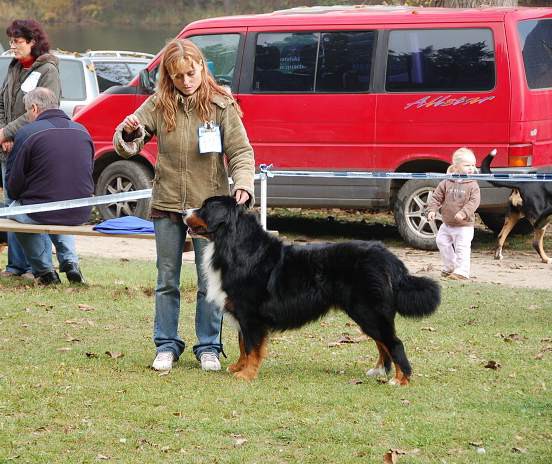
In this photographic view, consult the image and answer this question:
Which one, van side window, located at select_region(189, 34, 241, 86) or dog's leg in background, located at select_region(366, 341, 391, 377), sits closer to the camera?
dog's leg in background, located at select_region(366, 341, 391, 377)

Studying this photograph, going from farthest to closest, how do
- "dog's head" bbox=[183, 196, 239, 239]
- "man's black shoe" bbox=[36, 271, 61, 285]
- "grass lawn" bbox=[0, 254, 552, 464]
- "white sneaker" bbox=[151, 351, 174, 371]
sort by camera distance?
"man's black shoe" bbox=[36, 271, 61, 285] < "white sneaker" bbox=[151, 351, 174, 371] < "dog's head" bbox=[183, 196, 239, 239] < "grass lawn" bbox=[0, 254, 552, 464]

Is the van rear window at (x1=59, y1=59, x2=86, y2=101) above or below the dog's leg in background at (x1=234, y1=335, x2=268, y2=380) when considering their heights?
above

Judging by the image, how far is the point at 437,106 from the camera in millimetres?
11648

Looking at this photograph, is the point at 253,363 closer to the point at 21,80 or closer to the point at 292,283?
the point at 292,283

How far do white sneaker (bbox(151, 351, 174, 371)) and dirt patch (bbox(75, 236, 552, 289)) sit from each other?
453 centimetres

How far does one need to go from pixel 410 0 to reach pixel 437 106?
801cm

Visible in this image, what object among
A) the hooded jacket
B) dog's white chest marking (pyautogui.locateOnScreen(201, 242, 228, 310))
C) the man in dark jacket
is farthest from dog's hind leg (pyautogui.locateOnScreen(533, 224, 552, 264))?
dog's white chest marking (pyautogui.locateOnScreen(201, 242, 228, 310))

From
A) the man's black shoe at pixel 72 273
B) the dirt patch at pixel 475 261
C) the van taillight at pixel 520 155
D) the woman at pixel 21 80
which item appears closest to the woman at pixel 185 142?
the man's black shoe at pixel 72 273

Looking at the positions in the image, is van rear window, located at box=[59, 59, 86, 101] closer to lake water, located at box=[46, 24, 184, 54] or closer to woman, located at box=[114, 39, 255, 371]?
woman, located at box=[114, 39, 255, 371]

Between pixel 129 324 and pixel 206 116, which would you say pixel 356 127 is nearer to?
pixel 129 324

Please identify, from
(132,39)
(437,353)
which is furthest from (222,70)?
(132,39)

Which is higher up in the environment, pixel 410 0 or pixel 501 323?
pixel 410 0

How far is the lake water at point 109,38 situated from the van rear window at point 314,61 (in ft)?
93.6

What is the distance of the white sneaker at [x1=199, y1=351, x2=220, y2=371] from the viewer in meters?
6.41
